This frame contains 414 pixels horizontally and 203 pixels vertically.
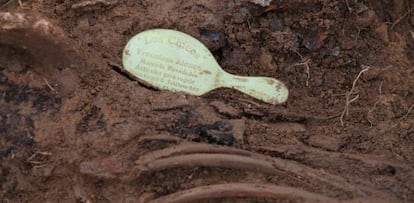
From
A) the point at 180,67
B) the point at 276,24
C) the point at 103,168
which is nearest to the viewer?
the point at 103,168

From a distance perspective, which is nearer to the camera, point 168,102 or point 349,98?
point 168,102

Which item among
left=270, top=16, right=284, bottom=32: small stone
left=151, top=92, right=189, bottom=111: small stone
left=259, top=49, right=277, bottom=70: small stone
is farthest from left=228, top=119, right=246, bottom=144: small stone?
left=270, top=16, right=284, bottom=32: small stone

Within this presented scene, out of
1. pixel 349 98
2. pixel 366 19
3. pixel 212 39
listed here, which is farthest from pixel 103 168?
pixel 366 19

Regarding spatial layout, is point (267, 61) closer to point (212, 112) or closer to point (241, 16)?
point (241, 16)

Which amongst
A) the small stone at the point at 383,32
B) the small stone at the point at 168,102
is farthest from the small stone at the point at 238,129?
the small stone at the point at 383,32

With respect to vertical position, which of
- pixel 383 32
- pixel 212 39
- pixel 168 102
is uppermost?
pixel 383 32

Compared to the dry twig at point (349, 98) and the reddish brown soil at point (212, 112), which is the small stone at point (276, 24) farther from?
the dry twig at point (349, 98)

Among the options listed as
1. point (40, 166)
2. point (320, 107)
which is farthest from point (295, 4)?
point (40, 166)

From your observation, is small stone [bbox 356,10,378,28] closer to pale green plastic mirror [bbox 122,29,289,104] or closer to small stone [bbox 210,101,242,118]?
pale green plastic mirror [bbox 122,29,289,104]
